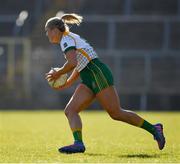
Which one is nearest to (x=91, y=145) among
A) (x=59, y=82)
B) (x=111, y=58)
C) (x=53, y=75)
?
(x=59, y=82)

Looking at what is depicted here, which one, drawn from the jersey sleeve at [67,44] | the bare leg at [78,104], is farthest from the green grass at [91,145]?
the jersey sleeve at [67,44]

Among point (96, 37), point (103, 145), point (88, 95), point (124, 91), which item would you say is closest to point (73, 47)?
point (88, 95)

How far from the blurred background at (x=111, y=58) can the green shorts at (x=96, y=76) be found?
664 inches

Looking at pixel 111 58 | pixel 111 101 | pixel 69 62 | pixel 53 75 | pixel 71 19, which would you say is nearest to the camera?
pixel 69 62

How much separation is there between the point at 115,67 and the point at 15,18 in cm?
587

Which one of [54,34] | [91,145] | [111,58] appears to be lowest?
[111,58]

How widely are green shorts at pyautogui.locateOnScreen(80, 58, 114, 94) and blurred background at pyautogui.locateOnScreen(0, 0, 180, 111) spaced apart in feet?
55.3

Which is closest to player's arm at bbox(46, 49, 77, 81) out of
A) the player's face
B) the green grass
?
the player's face

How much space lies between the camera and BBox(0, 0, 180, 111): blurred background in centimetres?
2697

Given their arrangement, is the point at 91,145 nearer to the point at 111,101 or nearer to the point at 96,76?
the point at 111,101

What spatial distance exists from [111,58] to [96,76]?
17.5m

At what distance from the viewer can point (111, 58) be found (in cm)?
2717

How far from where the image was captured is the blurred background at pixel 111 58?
27.0 meters

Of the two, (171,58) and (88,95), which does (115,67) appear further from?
(88,95)
